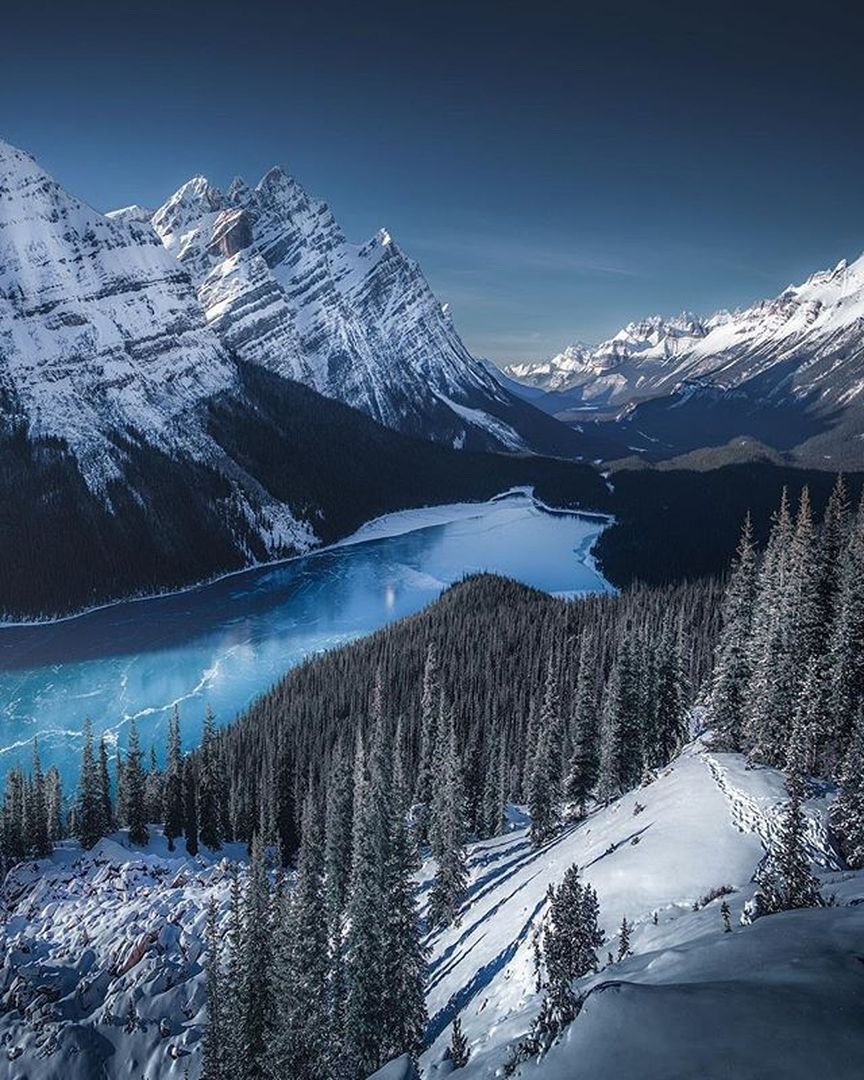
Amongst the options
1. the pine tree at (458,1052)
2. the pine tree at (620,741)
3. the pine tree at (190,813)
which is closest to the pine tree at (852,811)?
the pine tree at (458,1052)

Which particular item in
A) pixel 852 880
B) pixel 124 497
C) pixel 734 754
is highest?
pixel 124 497

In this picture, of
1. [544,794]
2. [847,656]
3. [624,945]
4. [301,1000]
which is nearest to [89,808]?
[544,794]

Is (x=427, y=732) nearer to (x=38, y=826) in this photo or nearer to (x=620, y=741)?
(x=620, y=741)

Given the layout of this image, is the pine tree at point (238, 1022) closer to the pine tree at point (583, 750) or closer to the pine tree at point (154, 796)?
the pine tree at point (583, 750)

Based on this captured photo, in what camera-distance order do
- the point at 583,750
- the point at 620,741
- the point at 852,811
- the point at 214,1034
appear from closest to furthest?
the point at 852,811
the point at 214,1034
the point at 620,741
the point at 583,750

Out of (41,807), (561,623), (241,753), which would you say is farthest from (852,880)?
(561,623)

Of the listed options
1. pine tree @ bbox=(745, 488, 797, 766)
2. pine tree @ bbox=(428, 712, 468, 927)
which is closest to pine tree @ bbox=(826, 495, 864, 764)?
pine tree @ bbox=(745, 488, 797, 766)

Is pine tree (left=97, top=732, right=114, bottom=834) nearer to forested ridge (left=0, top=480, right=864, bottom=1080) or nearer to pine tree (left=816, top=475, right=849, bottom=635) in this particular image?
forested ridge (left=0, top=480, right=864, bottom=1080)

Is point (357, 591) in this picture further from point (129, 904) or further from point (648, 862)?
point (648, 862)
